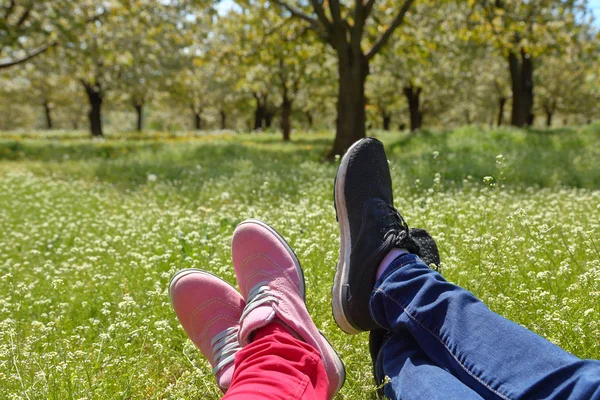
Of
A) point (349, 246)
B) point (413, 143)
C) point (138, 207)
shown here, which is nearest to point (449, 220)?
point (349, 246)

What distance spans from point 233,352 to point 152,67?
2261 cm

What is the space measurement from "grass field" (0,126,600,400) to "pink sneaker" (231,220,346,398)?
21 cm

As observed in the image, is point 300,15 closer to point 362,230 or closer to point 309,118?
point 362,230

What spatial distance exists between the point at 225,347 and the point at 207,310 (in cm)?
31

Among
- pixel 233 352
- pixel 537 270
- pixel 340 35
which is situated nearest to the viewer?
pixel 233 352

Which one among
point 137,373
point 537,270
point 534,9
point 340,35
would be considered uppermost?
point 534,9

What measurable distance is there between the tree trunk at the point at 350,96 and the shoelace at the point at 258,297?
25.3 feet

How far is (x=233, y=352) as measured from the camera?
85.6 inches

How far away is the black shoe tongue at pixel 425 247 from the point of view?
239cm

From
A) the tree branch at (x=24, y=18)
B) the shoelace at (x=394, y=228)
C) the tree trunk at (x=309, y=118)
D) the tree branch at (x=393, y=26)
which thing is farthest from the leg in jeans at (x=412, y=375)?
the tree trunk at (x=309, y=118)

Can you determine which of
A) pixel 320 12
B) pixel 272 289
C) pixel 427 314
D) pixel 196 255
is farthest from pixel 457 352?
pixel 320 12

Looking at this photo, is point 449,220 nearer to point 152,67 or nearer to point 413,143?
point 413,143

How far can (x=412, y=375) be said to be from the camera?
66.1 inches

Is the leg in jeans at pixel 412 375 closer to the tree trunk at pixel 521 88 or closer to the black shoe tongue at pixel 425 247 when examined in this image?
the black shoe tongue at pixel 425 247
